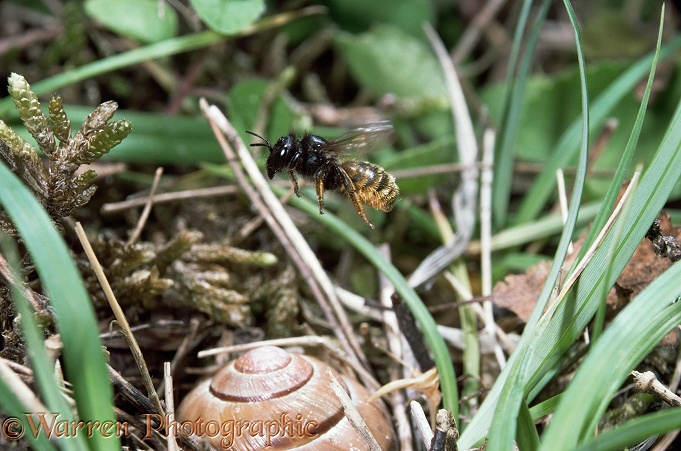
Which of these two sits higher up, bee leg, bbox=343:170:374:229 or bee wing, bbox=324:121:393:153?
bee wing, bbox=324:121:393:153

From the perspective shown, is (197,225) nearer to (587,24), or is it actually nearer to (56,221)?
(56,221)

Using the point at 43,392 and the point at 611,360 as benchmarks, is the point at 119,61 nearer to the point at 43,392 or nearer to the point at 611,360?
the point at 43,392

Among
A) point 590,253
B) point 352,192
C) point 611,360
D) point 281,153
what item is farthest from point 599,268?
point 281,153

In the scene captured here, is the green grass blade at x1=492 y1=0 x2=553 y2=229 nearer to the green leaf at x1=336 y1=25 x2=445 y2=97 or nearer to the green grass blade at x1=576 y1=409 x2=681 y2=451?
the green leaf at x1=336 y1=25 x2=445 y2=97

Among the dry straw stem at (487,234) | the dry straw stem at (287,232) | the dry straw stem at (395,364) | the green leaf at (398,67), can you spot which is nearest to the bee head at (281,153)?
the dry straw stem at (287,232)

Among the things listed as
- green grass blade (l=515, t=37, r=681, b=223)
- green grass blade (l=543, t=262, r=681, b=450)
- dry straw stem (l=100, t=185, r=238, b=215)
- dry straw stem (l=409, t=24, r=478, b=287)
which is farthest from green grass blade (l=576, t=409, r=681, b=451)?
dry straw stem (l=100, t=185, r=238, b=215)

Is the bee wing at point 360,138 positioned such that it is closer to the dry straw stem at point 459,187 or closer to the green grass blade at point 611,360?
the dry straw stem at point 459,187
